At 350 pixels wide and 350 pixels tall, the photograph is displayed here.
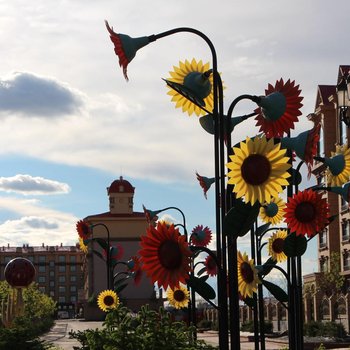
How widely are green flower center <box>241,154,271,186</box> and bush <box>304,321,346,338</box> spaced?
28481 mm

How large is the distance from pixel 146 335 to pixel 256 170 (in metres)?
2.17

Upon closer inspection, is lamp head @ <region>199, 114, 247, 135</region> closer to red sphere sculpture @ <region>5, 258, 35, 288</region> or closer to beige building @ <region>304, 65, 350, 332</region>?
red sphere sculpture @ <region>5, 258, 35, 288</region>

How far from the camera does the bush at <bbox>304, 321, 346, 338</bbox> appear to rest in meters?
32.4

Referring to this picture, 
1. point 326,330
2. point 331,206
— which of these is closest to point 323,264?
point 331,206

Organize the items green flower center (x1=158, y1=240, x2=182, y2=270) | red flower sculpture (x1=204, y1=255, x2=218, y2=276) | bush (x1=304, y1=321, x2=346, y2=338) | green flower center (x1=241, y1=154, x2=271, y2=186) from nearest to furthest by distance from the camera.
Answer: green flower center (x1=241, y1=154, x2=271, y2=186) → green flower center (x1=158, y1=240, x2=182, y2=270) → red flower sculpture (x1=204, y1=255, x2=218, y2=276) → bush (x1=304, y1=321, x2=346, y2=338)

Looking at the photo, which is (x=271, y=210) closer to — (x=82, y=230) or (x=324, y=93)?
(x=82, y=230)

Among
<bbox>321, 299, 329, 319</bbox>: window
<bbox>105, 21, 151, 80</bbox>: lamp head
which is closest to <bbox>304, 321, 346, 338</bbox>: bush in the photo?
<bbox>321, 299, 329, 319</bbox>: window

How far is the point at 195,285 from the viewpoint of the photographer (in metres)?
6.70

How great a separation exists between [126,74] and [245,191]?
1.70 m

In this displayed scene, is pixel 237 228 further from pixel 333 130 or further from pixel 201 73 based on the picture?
pixel 333 130

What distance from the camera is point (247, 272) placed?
7258 mm

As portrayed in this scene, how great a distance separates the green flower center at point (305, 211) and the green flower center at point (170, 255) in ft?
4.14

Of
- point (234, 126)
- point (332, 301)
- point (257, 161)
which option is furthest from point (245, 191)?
A: point (332, 301)

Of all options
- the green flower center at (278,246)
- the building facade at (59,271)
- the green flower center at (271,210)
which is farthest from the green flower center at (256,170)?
the building facade at (59,271)
